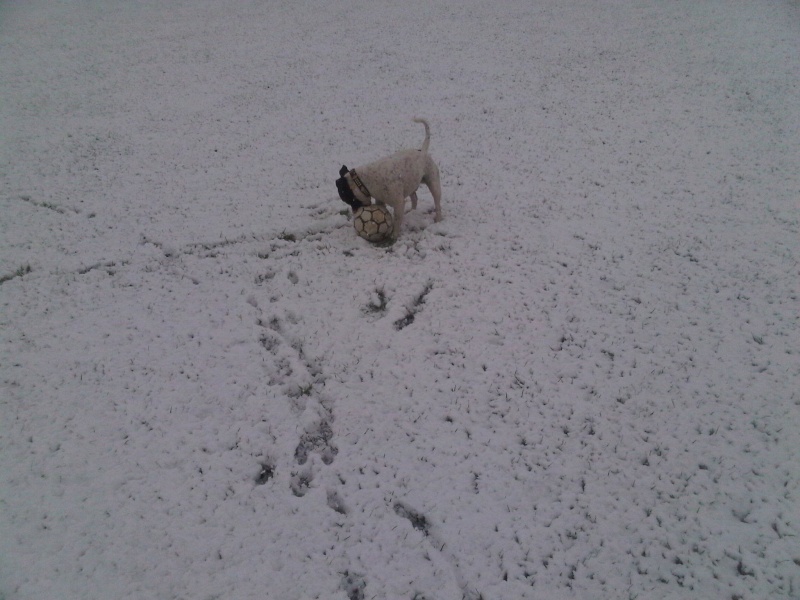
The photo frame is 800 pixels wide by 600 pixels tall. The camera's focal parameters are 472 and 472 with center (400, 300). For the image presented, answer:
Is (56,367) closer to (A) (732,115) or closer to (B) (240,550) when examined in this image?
(B) (240,550)

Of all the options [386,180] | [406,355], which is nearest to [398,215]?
[386,180]

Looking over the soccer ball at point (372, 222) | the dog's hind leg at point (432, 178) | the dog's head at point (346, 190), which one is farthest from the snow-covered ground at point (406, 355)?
the dog's head at point (346, 190)

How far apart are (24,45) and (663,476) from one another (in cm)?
3001

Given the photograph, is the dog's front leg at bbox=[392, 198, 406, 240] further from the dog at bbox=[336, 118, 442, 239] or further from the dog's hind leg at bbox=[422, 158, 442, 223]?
the dog's hind leg at bbox=[422, 158, 442, 223]

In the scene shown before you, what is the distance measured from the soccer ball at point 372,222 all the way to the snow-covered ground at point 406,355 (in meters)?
0.40

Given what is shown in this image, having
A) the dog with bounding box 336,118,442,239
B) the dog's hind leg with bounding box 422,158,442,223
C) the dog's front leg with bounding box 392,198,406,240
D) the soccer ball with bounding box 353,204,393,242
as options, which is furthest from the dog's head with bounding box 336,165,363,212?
the dog's hind leg with bounding box 422,158,442,223

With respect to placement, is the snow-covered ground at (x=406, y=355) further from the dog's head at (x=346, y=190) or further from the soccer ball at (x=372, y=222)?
the dog's head at (x=346, y=190)

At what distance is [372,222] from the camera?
9477mm

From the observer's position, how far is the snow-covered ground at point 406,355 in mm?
5285

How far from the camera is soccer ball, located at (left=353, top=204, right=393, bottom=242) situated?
372 inches

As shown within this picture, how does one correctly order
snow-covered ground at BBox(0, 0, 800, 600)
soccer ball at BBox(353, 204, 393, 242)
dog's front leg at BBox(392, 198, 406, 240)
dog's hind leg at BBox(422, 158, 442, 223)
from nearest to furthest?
snow-covered ground at BBox(0, 0, 800, 600) < dog's front leg at BBox(392, 198, 406, 240) < soccer ball at BBox(353, 204, 393, 242) < dog's hind leg at BBox(422, 158, 442, 223)

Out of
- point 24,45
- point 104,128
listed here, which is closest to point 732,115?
point 104,128

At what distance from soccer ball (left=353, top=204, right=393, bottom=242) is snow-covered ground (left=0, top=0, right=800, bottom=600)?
403 mm

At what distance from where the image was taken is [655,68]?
744 inches
